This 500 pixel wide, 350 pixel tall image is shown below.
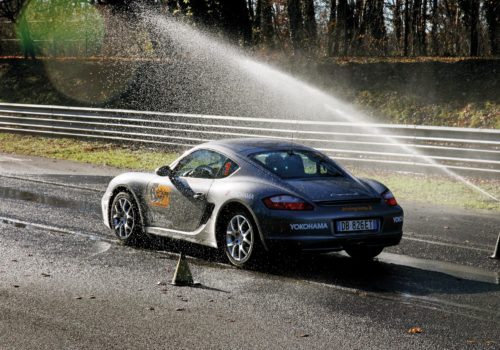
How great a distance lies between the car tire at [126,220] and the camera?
11.2 metres

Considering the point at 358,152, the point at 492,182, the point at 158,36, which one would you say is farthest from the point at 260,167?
the point at 158,36

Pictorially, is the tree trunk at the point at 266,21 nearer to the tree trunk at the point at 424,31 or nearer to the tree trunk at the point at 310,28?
the tree trunk at the point at 310,28

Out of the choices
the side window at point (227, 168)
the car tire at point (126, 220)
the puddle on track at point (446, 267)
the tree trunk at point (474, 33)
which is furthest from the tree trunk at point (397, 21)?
the side window at point (227, 168)

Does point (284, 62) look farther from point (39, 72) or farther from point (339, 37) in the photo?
point (39, 72)

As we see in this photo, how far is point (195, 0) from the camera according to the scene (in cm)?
3441

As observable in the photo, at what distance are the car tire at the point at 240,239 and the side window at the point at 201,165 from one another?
734 mm

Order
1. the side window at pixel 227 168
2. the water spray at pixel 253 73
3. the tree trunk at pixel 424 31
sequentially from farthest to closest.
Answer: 1. the tree trunk at pixel 424 31
2. the water spray at pixel 253 73
3. the side window at pixel 227 168

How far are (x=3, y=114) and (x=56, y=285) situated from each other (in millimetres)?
24972

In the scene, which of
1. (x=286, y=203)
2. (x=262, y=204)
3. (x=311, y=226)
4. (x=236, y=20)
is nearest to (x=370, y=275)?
(x=311, y=226)

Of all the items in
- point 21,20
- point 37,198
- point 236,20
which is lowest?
point 37,198

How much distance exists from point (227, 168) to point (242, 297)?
87.7 inches

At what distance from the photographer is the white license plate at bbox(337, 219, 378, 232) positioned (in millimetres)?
9273

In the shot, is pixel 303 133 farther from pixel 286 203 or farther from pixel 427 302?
pixel 427 302

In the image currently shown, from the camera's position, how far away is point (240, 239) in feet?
31.7
